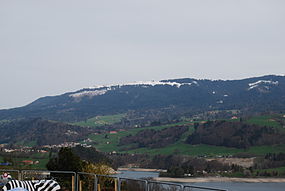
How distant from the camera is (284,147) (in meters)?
181

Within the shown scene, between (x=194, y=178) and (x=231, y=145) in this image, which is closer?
(x=194, y=178)

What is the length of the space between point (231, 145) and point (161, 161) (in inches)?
1316

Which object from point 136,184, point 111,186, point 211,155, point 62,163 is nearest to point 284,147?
point 211,155

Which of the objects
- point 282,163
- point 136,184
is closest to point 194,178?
point 282,163

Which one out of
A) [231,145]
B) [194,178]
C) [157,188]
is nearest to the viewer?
[157,188]

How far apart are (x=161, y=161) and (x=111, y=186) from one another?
151 m

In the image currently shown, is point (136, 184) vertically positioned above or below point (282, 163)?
above

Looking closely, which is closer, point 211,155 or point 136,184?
point 136,184

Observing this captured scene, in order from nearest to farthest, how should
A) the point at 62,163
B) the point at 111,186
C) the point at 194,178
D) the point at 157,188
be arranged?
the point at 157,188 → the point at 111,186 → the point at 62,163 → the point at 194,178

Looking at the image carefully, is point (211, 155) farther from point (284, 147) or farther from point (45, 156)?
point (45, 156)

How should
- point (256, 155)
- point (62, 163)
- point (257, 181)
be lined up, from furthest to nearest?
point (256, 155), point (257, 181), point (62, 163)

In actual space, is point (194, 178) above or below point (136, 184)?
below

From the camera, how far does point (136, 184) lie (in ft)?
49.2

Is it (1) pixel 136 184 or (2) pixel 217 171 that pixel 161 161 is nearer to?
(2) pixel 217 171
